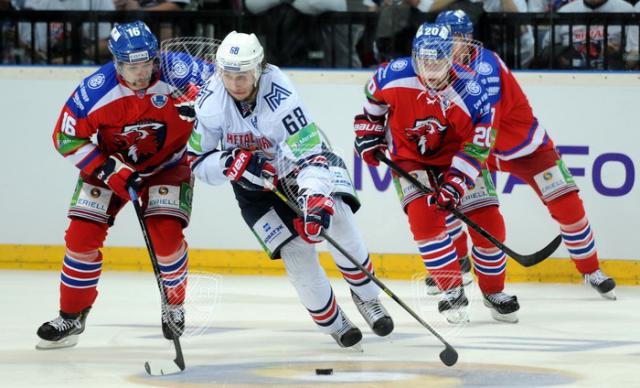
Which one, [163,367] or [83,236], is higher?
[83,236]

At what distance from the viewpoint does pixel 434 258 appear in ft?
18.3

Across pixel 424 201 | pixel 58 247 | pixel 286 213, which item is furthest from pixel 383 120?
pixel 58 247

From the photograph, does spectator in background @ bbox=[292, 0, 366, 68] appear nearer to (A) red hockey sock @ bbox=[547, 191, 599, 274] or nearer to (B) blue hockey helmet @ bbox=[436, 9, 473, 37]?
(B) blue hockey helmet @ bbox=[436, 9, 473, 37]

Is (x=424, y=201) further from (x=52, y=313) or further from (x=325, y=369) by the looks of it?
(x=52, y=313)

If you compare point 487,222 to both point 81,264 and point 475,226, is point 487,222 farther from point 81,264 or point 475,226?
→ point 81,264

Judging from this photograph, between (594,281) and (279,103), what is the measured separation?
228 centimetres

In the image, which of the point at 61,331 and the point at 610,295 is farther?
the point at 610,295

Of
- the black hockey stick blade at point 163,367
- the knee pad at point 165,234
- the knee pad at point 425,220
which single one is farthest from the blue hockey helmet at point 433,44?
the black hockey stick blade at point 163,367

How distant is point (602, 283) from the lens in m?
6.45

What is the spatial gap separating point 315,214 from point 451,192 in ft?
3.18

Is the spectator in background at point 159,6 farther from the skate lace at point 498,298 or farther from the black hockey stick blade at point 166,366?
the black hockey stick blade at point 166,366

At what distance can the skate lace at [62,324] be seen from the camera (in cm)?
527

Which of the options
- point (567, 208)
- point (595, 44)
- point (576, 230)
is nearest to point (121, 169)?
point (567, 208)

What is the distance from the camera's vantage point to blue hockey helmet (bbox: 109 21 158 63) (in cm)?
500
